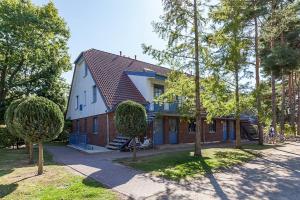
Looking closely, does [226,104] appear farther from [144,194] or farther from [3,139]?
[3,139]

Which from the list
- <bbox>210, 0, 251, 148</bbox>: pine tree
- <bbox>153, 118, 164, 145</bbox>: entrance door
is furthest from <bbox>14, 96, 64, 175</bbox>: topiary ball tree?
<bbox>153, 118, 164, 145</bbox>: entrance door

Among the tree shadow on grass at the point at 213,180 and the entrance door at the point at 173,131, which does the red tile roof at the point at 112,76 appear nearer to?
the entrance door at the point at 173,131

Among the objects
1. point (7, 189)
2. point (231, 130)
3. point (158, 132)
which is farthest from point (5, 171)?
point (231, 130)

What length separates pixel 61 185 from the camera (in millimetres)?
9625

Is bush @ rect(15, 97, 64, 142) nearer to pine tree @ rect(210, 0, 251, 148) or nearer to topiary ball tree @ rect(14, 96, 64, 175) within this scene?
topiary ball tree @ rect(14, 96, 64, 175)

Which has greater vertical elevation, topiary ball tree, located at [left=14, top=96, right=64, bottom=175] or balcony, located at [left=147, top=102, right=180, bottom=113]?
balcony, located at [left=147, top=102, right=180, bottom=113]

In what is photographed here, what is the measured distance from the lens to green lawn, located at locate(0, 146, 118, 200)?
838 centimetres

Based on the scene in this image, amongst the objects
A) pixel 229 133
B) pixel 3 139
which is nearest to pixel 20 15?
pixel 3 139

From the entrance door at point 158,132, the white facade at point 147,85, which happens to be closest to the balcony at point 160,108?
the entrance door at point 158,132

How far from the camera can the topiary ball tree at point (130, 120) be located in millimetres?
13797

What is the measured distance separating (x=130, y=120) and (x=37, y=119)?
4.22 metres

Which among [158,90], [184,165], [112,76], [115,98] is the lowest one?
[184,165]

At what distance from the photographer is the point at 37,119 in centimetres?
1099

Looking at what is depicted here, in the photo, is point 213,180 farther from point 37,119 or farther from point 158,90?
point 158,90
